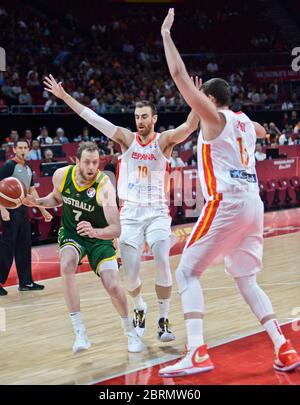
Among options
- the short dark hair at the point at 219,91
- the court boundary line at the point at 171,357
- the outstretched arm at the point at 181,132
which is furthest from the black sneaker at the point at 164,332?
the short dark hair at the point at 219,91

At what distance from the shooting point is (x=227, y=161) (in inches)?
214

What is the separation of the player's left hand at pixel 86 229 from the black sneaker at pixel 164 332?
128 cm

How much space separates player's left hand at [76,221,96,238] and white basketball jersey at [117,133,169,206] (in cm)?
99

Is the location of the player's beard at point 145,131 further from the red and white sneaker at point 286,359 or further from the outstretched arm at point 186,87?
the red and white sneaker at point 286,359

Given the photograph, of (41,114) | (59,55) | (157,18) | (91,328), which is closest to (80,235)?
(91,328)

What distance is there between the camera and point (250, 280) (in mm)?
5617

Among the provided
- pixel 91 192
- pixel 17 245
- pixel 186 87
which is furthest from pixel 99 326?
pixel 186 87

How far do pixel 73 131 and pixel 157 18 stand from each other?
13.0 m

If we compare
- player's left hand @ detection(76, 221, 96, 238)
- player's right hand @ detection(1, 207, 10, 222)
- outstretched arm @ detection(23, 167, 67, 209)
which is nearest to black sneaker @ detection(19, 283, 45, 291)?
player's right hand @ detection(1, 207, 10, 222)

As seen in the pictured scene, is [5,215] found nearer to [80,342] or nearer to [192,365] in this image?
[80,342]

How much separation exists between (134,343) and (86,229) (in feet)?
3.75

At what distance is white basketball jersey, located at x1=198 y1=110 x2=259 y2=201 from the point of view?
5414 millimetres

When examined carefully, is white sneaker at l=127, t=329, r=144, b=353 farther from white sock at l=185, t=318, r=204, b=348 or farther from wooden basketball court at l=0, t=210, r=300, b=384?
white sock at l=185, t=318, r=204, b=348

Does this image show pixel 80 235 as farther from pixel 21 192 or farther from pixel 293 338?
pixel 293 338
